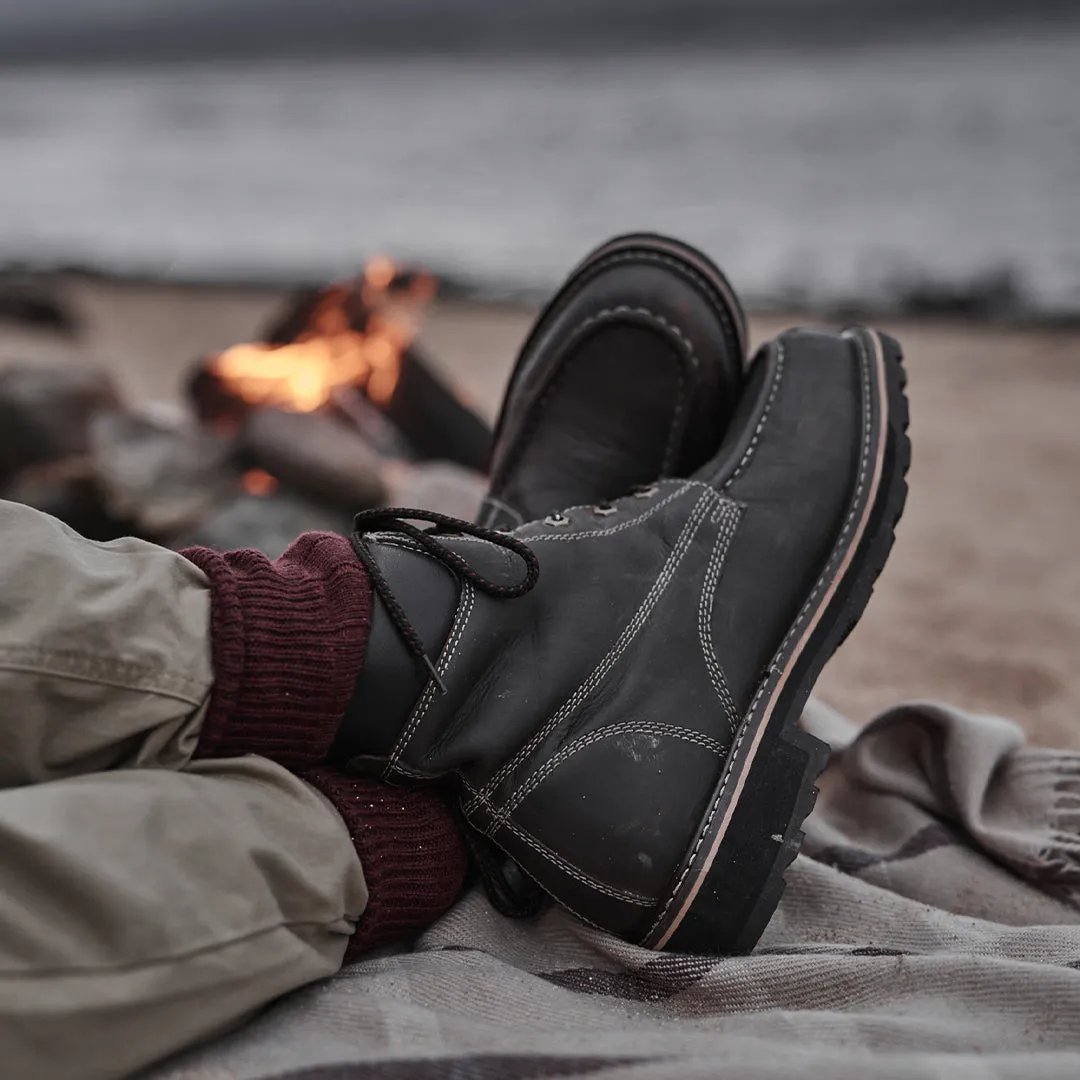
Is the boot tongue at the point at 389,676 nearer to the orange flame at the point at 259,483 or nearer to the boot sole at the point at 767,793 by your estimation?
the boot sole at the point at 767,793

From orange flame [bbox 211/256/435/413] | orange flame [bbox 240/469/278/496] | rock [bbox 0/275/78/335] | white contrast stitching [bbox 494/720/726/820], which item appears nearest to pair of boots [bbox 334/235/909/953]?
white contrast stitching [bbox 494/720/726/820]

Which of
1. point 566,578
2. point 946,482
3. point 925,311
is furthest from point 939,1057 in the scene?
point 925,311

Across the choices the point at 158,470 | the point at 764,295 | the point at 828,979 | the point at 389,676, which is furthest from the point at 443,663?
the point at 764,295

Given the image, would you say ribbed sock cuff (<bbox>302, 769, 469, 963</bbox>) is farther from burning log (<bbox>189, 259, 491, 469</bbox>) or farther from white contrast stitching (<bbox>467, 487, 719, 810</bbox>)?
burning log (<bbox>189, 259, 491, 469</bbox>)

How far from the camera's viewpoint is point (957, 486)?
300 centimetres

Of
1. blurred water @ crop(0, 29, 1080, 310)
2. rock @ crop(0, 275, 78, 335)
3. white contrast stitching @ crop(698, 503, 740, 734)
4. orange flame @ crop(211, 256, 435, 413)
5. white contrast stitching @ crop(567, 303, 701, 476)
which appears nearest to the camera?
white contrast stitching @ crop(698, 503, 740, 734)

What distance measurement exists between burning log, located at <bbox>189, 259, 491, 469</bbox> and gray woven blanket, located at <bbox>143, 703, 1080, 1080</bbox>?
1.75 m

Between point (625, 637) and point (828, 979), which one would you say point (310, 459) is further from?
point (828, 979)

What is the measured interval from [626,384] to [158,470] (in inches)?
53.8

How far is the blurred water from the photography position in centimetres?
740

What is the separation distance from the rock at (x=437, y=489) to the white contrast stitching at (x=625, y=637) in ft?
3.07

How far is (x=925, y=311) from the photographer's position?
5.21m

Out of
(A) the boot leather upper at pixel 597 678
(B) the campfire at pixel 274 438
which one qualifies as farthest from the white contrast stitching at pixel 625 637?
(B) the campfire at pixel 274 438

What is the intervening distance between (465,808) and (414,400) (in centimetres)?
201
